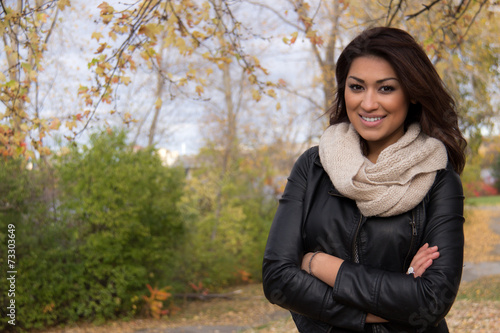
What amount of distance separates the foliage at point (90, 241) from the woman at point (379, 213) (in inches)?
263

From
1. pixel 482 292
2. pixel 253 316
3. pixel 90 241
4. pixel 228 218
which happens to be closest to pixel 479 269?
pixel 482 292

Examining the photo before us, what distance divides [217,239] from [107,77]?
8806 millimetres

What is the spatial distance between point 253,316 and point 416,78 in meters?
9.05

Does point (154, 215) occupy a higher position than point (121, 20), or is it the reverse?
point (121, 20)

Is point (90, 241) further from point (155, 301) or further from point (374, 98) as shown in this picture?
point (374, 98)

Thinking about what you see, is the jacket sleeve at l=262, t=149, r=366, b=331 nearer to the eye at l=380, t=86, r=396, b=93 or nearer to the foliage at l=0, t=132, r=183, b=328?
the eye at l=380, t=86, r=396, b=93

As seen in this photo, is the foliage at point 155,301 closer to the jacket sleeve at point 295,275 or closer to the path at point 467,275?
the path at point 467,275

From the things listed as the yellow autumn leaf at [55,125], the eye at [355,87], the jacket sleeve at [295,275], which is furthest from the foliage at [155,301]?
the eye at [355,87]

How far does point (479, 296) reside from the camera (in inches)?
320

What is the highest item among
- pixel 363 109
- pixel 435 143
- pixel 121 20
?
pixel 121 20

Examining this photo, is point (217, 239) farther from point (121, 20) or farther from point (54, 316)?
point (121, 20)

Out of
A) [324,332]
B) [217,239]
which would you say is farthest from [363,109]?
[217,239]

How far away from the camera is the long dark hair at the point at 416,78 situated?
1.93 metres

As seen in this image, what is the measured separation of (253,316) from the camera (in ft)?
33.6
